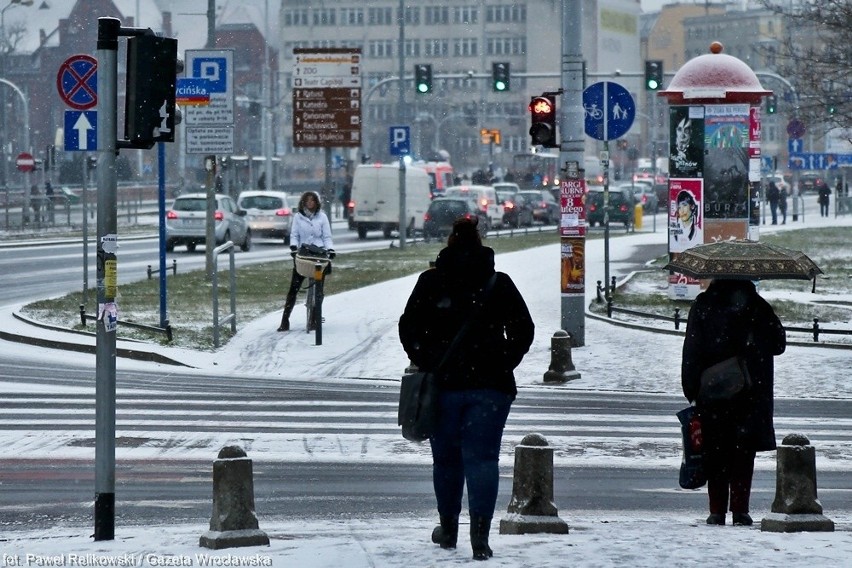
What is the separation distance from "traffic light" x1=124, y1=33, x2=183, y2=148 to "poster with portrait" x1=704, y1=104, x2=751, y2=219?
15980mm

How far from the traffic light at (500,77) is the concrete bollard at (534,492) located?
38167mm

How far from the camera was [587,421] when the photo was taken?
1405cm

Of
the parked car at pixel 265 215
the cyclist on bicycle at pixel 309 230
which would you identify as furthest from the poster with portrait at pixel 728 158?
the parked car at pixel 265 215

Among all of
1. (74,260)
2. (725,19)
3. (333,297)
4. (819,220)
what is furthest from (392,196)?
(725,19)

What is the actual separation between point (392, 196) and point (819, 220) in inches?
883

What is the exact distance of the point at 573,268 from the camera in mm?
19000

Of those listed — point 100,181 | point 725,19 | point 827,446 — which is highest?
point 725,19

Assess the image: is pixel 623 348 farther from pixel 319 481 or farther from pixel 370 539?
pixel 370 539

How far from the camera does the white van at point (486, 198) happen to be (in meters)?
58.0

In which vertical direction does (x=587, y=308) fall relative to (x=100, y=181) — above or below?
below

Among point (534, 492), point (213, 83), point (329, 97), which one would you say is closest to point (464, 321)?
point (534, 492)

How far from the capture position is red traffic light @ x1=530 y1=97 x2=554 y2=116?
61.2 ft

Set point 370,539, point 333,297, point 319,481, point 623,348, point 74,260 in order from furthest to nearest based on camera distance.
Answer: point 74,260 → point 333,297 → point 623,348 → point 319,481 → point 370,539

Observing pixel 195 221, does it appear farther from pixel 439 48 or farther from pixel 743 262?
pixel 439 48
